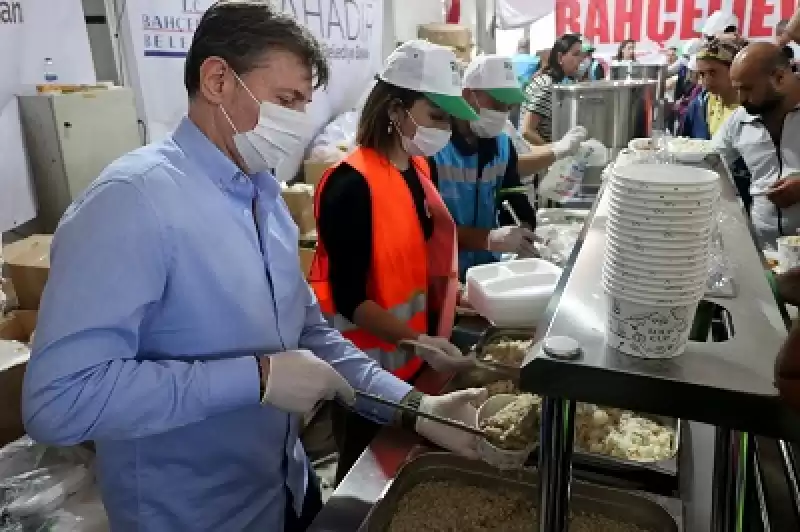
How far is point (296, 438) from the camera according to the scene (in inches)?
54.6

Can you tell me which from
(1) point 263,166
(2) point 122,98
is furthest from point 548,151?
(1) point 263,166

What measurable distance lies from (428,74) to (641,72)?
529 centimetres

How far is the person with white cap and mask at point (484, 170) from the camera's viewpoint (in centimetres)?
252

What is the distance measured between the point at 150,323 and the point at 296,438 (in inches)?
18.1

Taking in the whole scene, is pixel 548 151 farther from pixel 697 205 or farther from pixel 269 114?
pixel 697 205

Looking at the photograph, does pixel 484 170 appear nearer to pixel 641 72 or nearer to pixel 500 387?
pixel 500 387

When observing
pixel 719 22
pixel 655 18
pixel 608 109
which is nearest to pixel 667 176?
pixel 608 109

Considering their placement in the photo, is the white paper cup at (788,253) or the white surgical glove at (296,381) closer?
the white surgical glove at (296,381)

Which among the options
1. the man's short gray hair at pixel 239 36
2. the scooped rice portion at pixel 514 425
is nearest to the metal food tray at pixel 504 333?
the scooped rice portion at pixel 514 425

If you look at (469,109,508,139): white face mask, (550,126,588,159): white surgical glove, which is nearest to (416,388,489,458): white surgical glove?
(469,109,508,139): white face mask

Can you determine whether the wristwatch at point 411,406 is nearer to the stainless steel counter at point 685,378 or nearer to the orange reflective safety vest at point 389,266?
the orange reflective safety vest at point 389,266

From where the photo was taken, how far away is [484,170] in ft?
8.53

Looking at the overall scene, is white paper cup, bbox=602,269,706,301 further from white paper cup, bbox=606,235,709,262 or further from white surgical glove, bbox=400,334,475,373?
white surgical glove, bbox=400,334,475,373

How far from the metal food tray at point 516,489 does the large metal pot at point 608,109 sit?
3.14m
